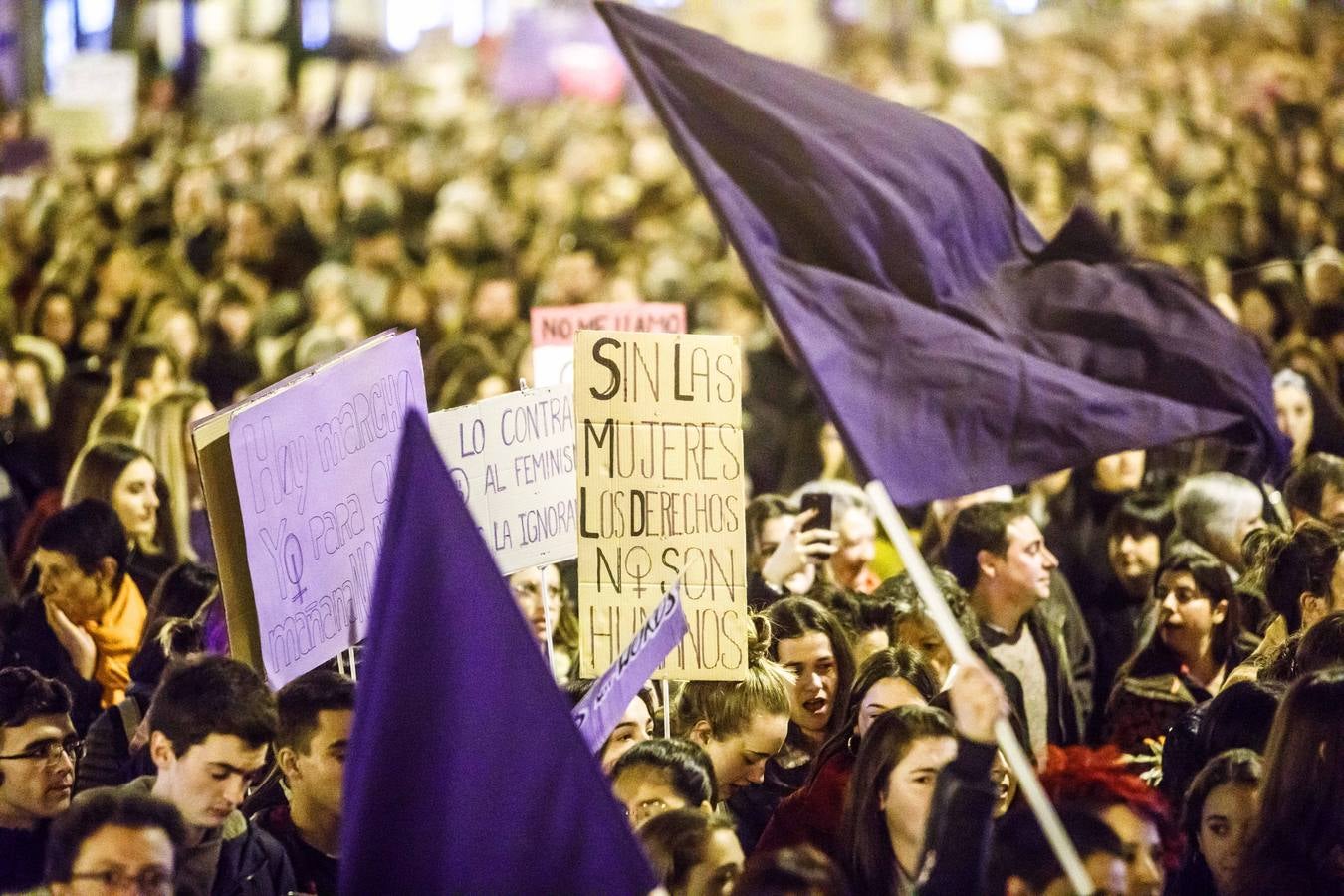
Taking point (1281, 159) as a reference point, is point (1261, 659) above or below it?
below

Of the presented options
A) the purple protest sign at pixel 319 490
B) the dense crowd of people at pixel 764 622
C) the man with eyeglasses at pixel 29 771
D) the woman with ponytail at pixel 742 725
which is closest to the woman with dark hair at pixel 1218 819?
the dense crowd of people at pixel 764 622

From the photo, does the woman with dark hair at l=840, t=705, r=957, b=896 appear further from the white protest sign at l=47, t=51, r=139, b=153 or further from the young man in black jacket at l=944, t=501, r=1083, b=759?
the white protest sign at l=47, t=51, r=139, b=153

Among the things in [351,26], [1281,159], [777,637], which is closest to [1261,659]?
[777,637]

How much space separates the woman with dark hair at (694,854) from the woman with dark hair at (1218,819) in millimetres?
1210

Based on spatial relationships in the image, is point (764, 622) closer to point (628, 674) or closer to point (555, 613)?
point (555, 613)

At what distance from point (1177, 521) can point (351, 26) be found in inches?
1364

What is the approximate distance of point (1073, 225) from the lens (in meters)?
5.51

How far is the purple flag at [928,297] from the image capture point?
4848mm

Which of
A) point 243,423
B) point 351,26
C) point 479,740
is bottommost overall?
point 479,740

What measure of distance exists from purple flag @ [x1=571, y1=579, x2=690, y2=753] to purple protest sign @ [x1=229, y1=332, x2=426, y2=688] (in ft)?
3.61

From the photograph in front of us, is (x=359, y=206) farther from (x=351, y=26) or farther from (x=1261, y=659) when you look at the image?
(x=351, y=26)

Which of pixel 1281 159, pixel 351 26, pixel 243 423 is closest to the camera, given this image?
pixel 243 423

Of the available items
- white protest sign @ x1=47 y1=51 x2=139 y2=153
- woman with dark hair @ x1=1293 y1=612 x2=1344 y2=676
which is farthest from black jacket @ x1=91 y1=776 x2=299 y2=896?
white protest sign @ x1=47 y1=51 x2=139 y2=153

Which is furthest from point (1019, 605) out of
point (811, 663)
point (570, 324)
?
point (570, 324)
